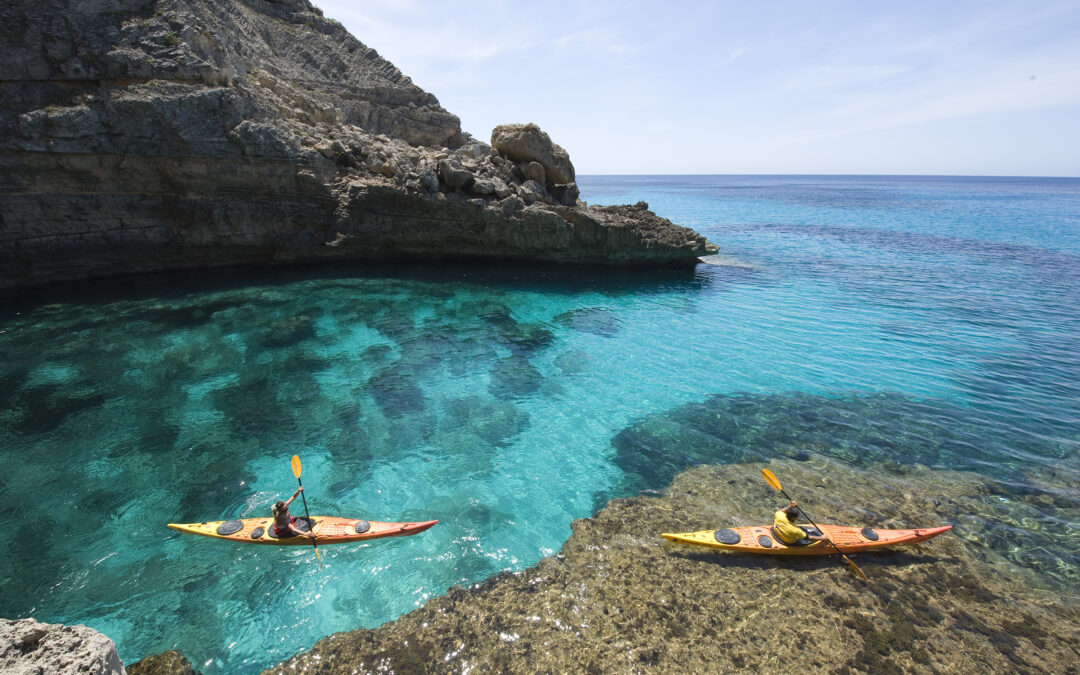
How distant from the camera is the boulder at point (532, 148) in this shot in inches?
977

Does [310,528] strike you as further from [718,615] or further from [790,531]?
[790,531]

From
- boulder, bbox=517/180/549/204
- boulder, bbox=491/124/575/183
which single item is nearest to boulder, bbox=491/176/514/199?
boulder, bbox=517/180/549/204

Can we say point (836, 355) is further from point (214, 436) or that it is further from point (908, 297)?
point (214, 436)

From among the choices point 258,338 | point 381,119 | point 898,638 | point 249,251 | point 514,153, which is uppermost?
point 381,119

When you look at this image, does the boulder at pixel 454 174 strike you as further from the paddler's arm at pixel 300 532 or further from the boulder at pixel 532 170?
the paddler's arm at pixel 300 532

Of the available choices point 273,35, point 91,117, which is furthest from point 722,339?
point 273,35

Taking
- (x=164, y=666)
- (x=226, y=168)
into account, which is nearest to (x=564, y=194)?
(x=226, y=168)

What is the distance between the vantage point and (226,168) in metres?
19.2

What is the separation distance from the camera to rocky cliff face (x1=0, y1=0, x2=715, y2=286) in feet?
54.9

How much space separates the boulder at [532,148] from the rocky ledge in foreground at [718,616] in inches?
844

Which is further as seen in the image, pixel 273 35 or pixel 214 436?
pixel 273 35

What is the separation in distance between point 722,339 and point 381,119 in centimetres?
2615

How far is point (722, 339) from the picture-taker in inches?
675

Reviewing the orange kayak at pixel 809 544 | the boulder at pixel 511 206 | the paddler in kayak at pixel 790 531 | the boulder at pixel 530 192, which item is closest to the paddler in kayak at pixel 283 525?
the orange kayak at pixel 809 544
